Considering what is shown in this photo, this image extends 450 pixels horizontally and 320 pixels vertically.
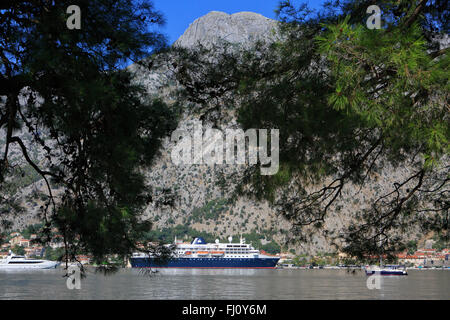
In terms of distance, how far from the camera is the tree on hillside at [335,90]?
8.64ft

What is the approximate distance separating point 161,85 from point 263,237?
79.9 m

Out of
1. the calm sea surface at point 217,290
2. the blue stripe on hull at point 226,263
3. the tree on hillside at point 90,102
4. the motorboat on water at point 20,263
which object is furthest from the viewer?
the motorboat on water at point 20,263

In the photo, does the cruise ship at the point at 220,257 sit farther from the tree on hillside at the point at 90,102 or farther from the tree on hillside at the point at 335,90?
the tree on hillside at the point at 90,102

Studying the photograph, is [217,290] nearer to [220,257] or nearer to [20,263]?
[220,257]

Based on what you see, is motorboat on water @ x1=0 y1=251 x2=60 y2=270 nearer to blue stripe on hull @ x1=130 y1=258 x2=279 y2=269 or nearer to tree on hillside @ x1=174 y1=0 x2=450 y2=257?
blue stripe on hull @ x1=130 y1=258 x2=279 y2=269

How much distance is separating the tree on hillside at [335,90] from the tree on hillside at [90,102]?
23.6 inches

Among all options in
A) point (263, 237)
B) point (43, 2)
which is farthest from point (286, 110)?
point (263, 237)

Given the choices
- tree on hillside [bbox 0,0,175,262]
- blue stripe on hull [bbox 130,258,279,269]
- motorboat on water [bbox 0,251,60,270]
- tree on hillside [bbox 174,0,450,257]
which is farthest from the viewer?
motorboat on water [bbox 0,251,60,270]

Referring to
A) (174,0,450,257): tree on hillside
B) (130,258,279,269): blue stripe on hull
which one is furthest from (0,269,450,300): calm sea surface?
(130,258,279,269): blue stripe on hull

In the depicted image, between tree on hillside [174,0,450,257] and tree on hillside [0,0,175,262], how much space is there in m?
0.60

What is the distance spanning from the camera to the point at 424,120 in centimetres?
277

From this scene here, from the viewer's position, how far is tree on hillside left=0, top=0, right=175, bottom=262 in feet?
9.84

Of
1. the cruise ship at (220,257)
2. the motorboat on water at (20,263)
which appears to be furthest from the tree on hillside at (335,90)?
the motorboat on water at (20,263)

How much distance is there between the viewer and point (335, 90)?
2961 millimetres
